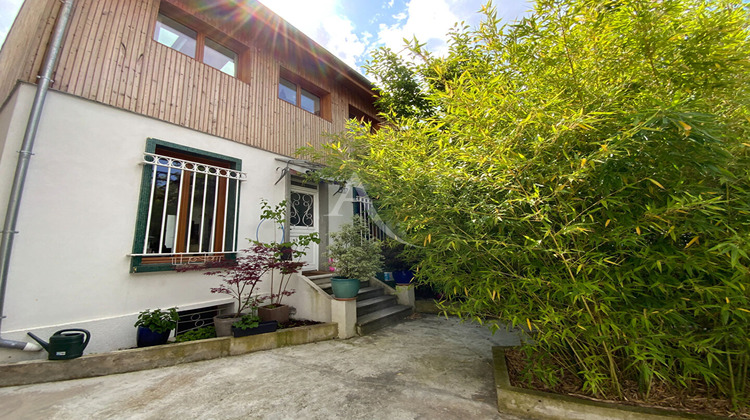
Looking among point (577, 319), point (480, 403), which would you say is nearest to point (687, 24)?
point (577, 319)

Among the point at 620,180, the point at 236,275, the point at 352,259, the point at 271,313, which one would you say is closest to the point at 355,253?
the point at 352,259

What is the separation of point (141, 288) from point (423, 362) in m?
3.28

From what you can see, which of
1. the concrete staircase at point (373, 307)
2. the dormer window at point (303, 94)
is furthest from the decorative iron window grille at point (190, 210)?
the dormer window at point (303, 94)

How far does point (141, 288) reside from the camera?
3.21 metres

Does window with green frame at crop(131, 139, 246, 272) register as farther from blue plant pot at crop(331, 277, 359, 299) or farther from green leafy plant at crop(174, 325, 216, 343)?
blue plant pot at crop(331, 277, 359, 299)

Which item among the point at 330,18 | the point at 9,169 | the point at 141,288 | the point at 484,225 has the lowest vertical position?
the point at 141,288

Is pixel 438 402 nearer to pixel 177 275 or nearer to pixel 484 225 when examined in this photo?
pixel 484 225

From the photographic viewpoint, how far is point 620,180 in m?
1.56

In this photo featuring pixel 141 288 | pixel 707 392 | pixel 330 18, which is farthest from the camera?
pixel 330 18

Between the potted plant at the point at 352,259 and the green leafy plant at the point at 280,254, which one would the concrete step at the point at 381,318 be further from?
the green leafy plant at the point at 280,254

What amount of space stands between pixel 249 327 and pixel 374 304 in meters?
2.07

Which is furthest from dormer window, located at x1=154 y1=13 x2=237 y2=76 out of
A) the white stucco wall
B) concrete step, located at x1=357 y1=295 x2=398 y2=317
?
concrete step, located at x1=357 y1=295 x2=398 y2=317

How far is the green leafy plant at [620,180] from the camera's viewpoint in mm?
1436

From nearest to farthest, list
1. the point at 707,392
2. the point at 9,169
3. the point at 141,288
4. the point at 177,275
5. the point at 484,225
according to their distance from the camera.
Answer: the point at 707,392
the point at 484,225
the point at 9,169
the point at 141,288
the point at 177,275
